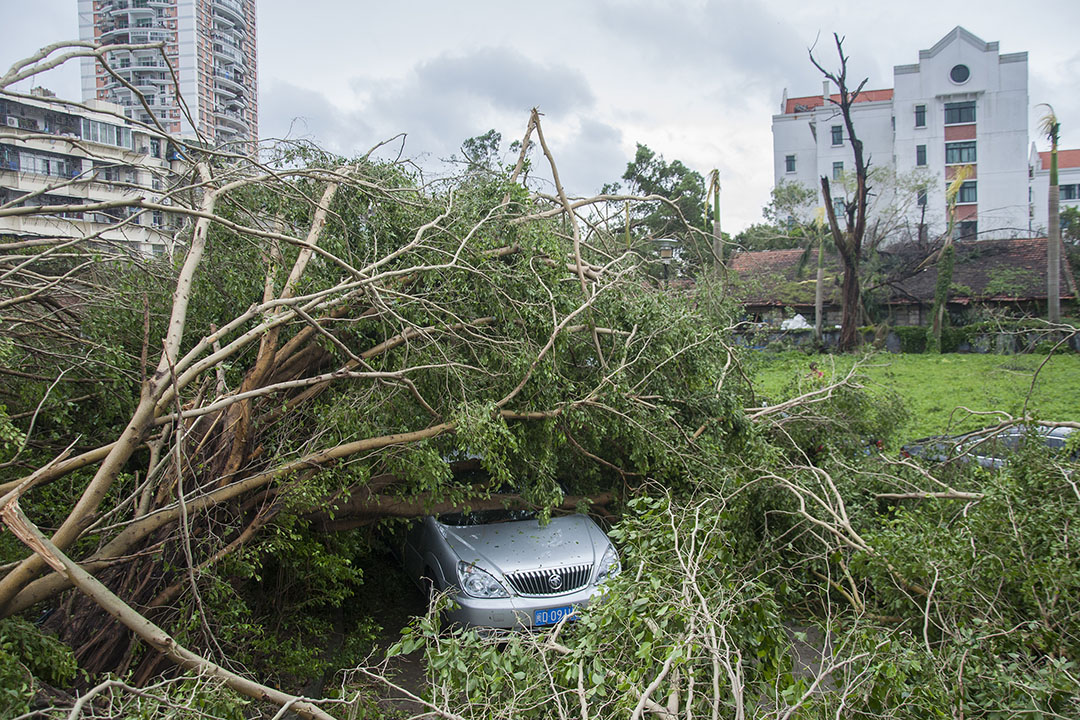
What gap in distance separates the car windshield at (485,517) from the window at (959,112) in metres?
39.6

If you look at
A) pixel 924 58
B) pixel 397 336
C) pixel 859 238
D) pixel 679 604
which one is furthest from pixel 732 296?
pixel 924 58

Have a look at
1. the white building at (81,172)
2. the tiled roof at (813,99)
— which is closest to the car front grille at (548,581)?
the white building at (81,172)

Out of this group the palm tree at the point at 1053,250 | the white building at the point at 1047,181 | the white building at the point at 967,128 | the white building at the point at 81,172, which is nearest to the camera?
the white building at the point at 81,172

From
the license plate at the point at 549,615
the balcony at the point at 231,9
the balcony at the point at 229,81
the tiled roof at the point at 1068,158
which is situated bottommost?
the license plate at the point at 549,615

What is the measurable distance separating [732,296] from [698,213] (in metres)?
19.2

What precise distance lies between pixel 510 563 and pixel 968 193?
40.2 meters

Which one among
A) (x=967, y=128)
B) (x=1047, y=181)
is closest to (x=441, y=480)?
(x=967, y=128)

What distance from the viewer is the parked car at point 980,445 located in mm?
5551

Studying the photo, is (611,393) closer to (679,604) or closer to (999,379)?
(679,604)

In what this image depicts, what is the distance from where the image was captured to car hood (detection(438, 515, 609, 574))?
18.0ft

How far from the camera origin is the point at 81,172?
17.7 ft

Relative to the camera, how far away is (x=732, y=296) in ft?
26.3

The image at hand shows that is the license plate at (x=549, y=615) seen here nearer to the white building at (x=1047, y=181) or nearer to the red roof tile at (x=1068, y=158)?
the white building at (x=1047, y=181)

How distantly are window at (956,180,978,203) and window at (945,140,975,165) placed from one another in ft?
3.84
